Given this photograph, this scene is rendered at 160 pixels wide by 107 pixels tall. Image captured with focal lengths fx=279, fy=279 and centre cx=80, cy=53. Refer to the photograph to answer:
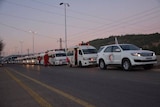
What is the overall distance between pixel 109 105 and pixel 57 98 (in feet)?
6.43

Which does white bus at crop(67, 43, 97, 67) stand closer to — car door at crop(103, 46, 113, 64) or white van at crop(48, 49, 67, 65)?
car door at crop(103, 46, 113, 64)

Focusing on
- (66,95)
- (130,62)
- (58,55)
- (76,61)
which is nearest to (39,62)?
(58,55)

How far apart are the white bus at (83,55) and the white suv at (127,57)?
6292 millimetres

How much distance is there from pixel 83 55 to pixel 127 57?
10.1 metres

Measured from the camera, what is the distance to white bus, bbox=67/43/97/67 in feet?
87.3

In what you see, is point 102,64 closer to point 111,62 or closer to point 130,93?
point 111,62

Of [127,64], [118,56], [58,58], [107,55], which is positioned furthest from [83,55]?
[58,58]

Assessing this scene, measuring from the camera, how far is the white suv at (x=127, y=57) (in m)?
16.6

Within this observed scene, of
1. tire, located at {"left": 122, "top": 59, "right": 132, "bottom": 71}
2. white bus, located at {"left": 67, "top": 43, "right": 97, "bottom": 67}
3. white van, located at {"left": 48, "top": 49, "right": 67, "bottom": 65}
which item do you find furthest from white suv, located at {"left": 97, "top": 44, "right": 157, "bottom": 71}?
white van, located at {"left": 48, "top": 49, "right": 67, "bottom": 65}

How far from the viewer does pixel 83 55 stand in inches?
1057

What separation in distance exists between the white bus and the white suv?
248 inches

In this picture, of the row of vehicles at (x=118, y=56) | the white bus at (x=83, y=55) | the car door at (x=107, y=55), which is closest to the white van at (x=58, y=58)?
the white bus at (x=83, y=55)

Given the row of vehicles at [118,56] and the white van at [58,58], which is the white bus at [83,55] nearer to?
the row of vehicles at [118,56]

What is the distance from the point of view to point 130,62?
16859 millimetres
